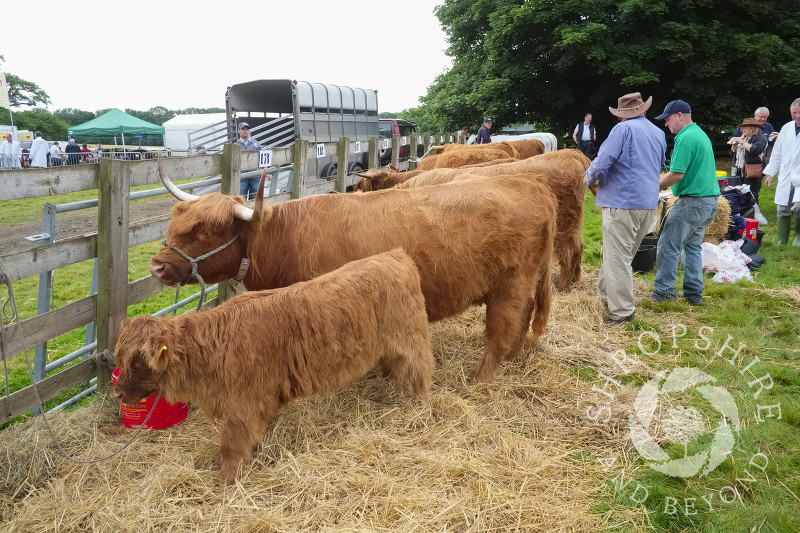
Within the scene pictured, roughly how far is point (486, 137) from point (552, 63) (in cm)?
911

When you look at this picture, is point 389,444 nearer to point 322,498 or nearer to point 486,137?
point 322,498

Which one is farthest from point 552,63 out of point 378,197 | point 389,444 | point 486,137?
point 389,444

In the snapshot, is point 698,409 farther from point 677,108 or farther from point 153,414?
point 153,414

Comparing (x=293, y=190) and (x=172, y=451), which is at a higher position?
(x=293, y=190)

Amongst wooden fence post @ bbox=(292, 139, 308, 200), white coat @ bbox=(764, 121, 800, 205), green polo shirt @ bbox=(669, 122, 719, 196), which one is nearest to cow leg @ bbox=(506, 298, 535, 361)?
green polo shirt @ bbox=(669, 122, 719, 196)

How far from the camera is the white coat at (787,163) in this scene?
7566 millimetres

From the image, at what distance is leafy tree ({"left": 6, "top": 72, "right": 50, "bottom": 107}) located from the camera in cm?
5725

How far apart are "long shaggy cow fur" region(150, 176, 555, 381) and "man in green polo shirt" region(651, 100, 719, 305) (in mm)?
2427

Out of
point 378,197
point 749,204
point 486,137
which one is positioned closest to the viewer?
point 378,197

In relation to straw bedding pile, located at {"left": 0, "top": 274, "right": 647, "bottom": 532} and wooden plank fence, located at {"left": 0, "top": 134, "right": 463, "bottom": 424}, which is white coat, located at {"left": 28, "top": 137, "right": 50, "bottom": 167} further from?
straw bedding pile, located at {"left": 0, "top": 274, "right": 647, "bottom": 532}

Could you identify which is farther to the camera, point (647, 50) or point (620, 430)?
point (647, 50)

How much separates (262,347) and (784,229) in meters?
8.72

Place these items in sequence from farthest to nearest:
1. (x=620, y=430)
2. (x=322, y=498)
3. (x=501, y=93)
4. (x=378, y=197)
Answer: (x=501, y=93), (x=378, y=197), (x=620, y=430), (x=322, y=498)

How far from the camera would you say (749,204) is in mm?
8047
